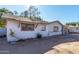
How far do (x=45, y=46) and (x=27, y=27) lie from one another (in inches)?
23.0

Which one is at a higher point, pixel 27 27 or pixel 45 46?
pixel 27 27

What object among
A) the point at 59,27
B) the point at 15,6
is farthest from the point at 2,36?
the point at 59,27

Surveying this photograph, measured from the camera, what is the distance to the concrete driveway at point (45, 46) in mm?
6727

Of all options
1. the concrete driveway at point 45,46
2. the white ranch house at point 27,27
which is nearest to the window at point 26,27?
the white ranch house at point 27,27

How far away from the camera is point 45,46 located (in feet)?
22.5

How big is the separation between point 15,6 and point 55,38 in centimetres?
114

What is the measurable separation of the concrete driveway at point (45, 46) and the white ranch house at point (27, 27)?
0.13 metres

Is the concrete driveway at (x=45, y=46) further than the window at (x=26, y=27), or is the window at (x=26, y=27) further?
the window at (x=26, y=27)

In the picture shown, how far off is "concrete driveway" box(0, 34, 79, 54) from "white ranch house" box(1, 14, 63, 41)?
0.13 metres

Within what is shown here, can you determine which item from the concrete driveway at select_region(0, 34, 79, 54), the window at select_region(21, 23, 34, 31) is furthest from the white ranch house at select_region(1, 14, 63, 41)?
the concrete driveway at select_region(0, 34, 79, 54)

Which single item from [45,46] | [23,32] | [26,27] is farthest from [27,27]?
[45,46]

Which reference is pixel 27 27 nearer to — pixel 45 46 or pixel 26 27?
pixel 26 27

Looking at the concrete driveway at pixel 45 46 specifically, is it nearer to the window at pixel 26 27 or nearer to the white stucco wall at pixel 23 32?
the white stucco wall at pixel 23 32
